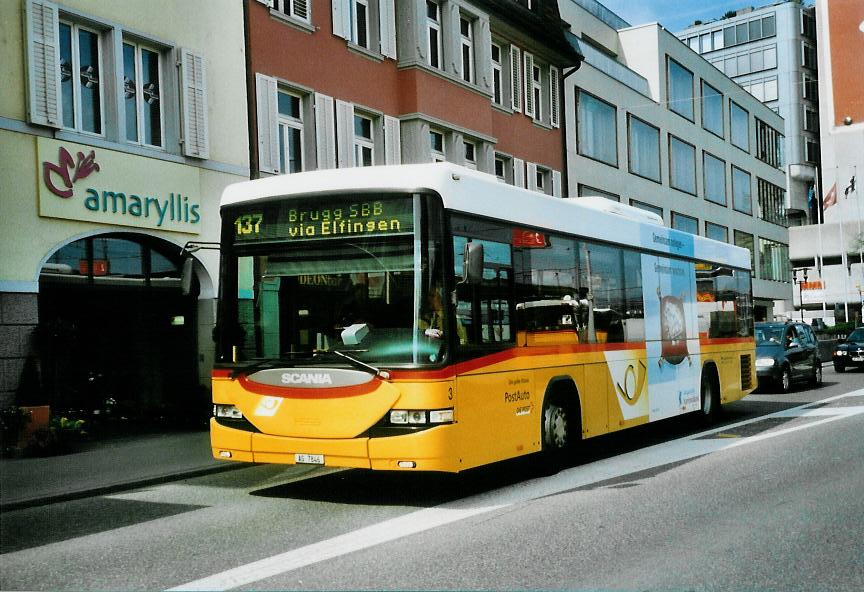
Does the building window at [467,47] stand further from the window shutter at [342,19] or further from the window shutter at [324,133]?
the window shutter at [324,133]

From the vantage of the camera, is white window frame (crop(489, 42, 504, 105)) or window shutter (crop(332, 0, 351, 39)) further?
white window frame (crop(489, 42, 504, 105))

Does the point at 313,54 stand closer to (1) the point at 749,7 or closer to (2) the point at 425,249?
(2) the point at 425,249

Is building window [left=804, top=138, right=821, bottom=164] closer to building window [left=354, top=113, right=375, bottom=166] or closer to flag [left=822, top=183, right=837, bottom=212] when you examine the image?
flag [left=822, top=183, right=837, bottom=212]

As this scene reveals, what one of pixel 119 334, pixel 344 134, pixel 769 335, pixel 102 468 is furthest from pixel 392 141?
pixel 102 468

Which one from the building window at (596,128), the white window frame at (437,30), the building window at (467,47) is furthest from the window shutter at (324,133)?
the building window at (596,128)

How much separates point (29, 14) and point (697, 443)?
10.5m

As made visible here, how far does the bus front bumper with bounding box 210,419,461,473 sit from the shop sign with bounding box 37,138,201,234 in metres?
6.62

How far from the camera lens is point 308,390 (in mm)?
8867

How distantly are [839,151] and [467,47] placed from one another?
267ft

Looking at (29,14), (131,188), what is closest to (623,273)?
(131,188)

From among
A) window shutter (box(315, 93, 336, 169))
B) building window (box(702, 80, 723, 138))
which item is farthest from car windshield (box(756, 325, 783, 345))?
building window (box(702, 80, 723, 138))

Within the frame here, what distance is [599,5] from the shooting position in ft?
133

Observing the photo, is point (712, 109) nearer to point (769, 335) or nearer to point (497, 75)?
point (497, 75)

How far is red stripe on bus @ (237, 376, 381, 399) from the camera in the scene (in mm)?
8633
